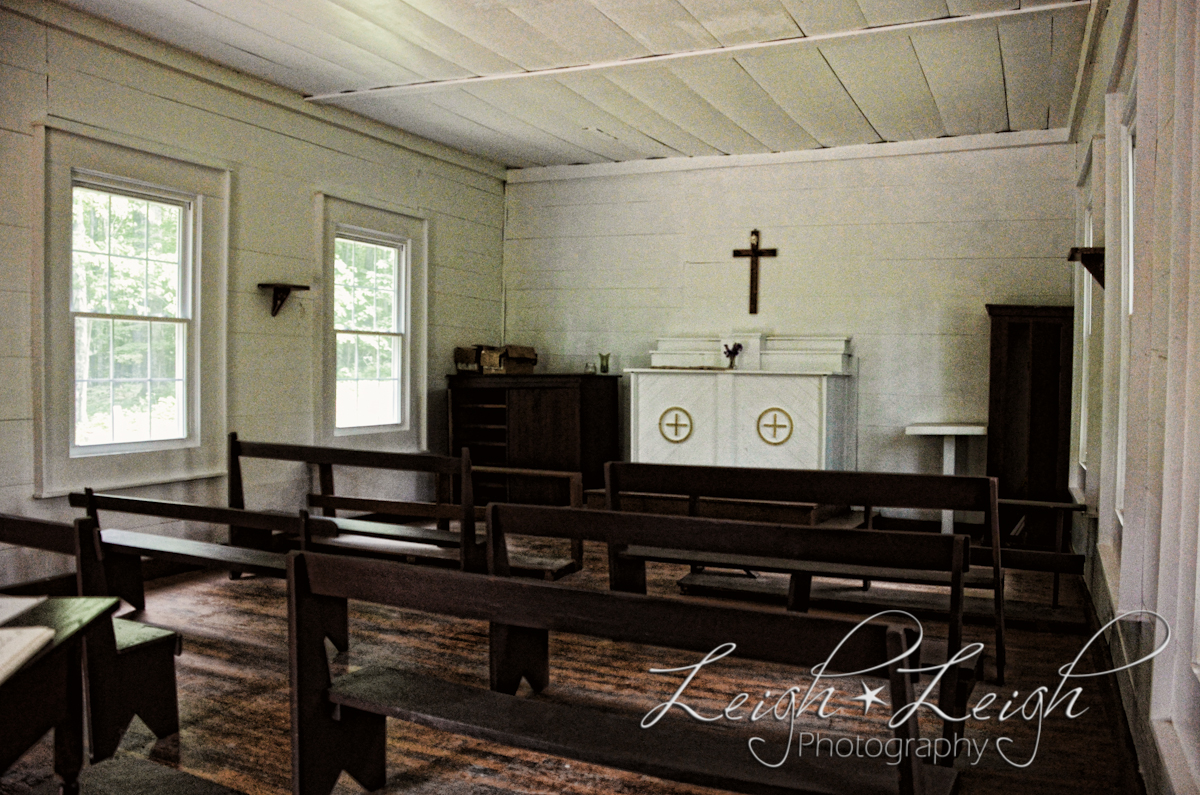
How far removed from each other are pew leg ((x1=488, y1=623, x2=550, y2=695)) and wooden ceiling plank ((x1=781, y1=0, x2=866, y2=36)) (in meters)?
3.48

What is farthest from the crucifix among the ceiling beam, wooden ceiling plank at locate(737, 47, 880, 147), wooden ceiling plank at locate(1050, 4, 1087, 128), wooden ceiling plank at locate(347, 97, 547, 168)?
the ceiling beam

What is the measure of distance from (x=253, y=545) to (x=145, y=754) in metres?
2.86

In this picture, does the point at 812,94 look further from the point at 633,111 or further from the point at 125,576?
the point at 125,576

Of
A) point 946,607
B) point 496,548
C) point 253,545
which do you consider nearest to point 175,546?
point 253,545

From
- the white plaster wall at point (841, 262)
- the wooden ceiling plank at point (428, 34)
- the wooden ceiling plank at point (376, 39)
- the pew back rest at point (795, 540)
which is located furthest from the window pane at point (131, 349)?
the white plaster wall at point (841, 262)

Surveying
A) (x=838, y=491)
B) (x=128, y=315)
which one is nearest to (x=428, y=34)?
(x=128, y=315)

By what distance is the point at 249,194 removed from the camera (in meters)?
6.56

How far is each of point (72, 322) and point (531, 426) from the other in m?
3.82

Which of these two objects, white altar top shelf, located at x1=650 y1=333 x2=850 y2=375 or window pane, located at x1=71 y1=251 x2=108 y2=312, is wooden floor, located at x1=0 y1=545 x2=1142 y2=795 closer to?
window pane, located at x1=71 y1=251 x2=108 y2=312

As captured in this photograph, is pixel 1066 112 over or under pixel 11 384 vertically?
over

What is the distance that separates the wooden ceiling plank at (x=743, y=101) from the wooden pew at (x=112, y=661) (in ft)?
14.5

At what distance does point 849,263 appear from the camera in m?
8.16

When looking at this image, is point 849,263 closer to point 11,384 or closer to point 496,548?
point 496,548

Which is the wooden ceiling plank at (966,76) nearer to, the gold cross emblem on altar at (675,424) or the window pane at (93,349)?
the gold cross emblem on altar at (675,424)
